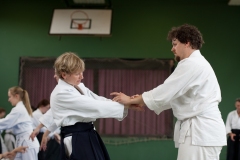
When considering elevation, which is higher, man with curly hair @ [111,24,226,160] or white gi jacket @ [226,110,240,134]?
man with curly hair @ [111,24,226,160]

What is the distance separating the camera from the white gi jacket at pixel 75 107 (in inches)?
101

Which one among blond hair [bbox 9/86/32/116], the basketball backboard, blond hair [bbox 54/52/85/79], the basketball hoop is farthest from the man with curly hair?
the basketball hoop

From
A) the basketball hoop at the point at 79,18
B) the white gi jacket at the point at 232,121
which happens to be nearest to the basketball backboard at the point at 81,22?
the basketball hoop at the point at 79,18

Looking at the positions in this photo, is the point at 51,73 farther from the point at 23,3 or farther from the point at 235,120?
the point at 235,120

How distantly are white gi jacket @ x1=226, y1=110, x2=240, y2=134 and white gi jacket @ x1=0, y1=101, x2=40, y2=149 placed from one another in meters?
4.10

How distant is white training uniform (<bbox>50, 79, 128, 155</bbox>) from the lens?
257 centimetres

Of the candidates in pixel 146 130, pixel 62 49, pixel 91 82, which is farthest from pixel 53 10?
pixel 146 130

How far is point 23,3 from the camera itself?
A: 8648 mm

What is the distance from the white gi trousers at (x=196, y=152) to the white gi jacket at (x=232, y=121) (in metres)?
5.38

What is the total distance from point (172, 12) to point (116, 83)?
194cm

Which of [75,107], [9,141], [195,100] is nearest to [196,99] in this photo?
[195,100]

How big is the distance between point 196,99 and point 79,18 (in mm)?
5537

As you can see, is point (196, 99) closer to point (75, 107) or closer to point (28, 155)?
point (75, 107)

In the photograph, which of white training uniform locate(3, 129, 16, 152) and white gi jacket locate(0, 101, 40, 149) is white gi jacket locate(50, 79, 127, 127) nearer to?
white gi jacket locate(0, 101, 40, 149)
